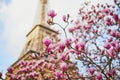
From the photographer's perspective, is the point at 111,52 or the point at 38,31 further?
the point at 38,31

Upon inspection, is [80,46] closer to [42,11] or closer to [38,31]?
[38,31]

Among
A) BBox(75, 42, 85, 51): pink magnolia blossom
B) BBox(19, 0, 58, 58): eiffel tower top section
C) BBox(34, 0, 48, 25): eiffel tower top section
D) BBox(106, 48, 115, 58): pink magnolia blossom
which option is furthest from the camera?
BBox(34, 0, 48, 25): eiffel tower top section

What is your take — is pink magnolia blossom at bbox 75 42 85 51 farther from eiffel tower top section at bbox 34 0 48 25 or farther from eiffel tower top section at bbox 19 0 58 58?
eiffel tower top section at bbox 34 0 48 25

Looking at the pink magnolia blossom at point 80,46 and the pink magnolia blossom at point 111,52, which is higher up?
the pink magnolia blossom at point 80,46

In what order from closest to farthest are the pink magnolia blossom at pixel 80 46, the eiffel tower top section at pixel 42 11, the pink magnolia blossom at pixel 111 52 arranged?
the pink magnolia blossom at pixel 80 46, the pink magnolia blossom at pixel 111 52, the eiffel tower top section at pixel 42 11

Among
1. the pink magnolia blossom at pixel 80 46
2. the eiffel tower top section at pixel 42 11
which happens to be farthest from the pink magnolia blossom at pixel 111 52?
the eiffel tower top section at pixel 42 11

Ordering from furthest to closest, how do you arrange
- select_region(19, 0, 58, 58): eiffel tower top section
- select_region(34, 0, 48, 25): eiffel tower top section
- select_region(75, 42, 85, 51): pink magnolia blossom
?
select_region(34, 0, 48, 25): eiffel tower top section, select_region(19, 0, 58, 58): eiffel tower top section, select_region(75, 42, 85, 51): pink magnolia blossom

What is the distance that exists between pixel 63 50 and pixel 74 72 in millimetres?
1388

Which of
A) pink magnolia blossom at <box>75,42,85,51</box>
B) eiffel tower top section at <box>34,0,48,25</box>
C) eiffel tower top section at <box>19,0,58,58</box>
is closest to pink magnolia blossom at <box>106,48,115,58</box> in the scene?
pink magnolia blossom at <box>75,42,85,51</box>

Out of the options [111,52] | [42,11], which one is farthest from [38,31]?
[111,52]

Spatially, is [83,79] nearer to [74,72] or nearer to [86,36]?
[74,72]

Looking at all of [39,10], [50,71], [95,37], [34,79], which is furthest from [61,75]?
[39,10]

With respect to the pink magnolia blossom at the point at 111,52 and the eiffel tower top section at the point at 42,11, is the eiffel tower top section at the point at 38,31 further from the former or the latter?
the pink magnolia blossom at the point at 111,52

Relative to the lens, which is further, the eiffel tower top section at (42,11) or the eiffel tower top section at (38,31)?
the eiffel tower top section at (42,11)
